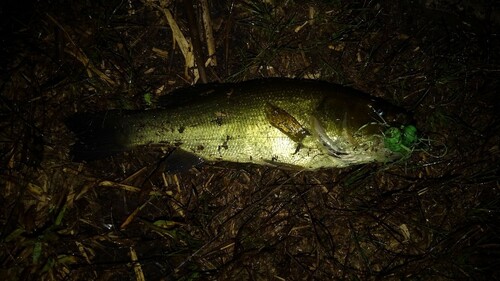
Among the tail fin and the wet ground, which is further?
the wet ground

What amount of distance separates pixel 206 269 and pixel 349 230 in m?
1.59

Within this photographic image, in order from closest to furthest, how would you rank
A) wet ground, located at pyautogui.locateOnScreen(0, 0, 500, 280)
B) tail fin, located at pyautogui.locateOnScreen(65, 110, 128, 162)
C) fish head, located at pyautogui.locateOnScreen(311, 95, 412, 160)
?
fish head, located at pyautogui.locateOnScreen(311, 95, 412, 160), tail fin, located at pyautogui.locateOnScreen(65, 110, 128, 162), wet ground, located at pyautogui.locateOnScreen(0, 0, 500, 280)

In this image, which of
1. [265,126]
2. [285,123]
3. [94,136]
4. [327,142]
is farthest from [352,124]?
[94,136]

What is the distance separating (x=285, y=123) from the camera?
105 inches

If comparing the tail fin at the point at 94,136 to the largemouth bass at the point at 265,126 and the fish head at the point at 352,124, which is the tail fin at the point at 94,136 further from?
the fish head at the point at 352,124

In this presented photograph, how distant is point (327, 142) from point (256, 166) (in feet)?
2.76

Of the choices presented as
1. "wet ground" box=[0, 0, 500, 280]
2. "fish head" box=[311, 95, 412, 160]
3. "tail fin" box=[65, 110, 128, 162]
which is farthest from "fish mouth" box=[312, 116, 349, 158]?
"tail fin" box=[65, 110, 128, 162]

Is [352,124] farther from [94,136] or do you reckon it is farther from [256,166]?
[94,136]

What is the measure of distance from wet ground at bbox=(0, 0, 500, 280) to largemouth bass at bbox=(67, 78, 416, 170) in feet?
1.04

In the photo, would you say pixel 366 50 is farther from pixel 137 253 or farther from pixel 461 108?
pixel 137 253

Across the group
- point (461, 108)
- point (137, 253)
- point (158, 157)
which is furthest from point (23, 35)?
point (461, 108)

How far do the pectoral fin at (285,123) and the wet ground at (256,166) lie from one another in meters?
0.59

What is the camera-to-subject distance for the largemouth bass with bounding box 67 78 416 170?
2.67 meters

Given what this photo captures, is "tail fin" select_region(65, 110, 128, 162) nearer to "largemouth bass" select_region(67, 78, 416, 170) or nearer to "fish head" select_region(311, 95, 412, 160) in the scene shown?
"largemouth bass" select_region(67, 78, 416, 170)
